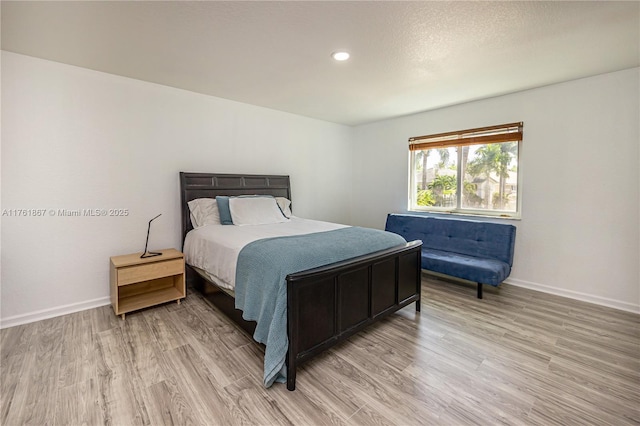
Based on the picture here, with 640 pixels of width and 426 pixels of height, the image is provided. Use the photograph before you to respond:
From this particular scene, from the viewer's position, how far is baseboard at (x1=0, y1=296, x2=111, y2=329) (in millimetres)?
2539

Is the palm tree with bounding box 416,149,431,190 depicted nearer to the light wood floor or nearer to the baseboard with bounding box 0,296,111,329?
the light wood floor

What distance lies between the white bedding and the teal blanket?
184mm

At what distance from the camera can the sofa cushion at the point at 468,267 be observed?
121 inches

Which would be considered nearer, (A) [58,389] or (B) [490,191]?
(A) [58,389]

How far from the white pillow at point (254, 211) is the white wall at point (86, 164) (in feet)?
2.19

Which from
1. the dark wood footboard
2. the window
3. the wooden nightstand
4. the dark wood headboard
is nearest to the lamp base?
the wooden nightstand

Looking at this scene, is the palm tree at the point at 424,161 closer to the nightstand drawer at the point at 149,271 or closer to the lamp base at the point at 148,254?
the nightstand drawer at the point at 149,271

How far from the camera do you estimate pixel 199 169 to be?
3641 millimetres

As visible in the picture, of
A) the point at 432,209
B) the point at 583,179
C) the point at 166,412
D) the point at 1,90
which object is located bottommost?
the point at 166,412

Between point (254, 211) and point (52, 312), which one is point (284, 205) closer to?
point (254, 211)

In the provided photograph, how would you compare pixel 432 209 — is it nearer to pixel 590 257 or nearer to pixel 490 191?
pixel 490 191

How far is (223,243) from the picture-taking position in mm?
2572

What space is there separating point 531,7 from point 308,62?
→ 1.68 m

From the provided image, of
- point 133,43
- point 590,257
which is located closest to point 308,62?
point 133,43
